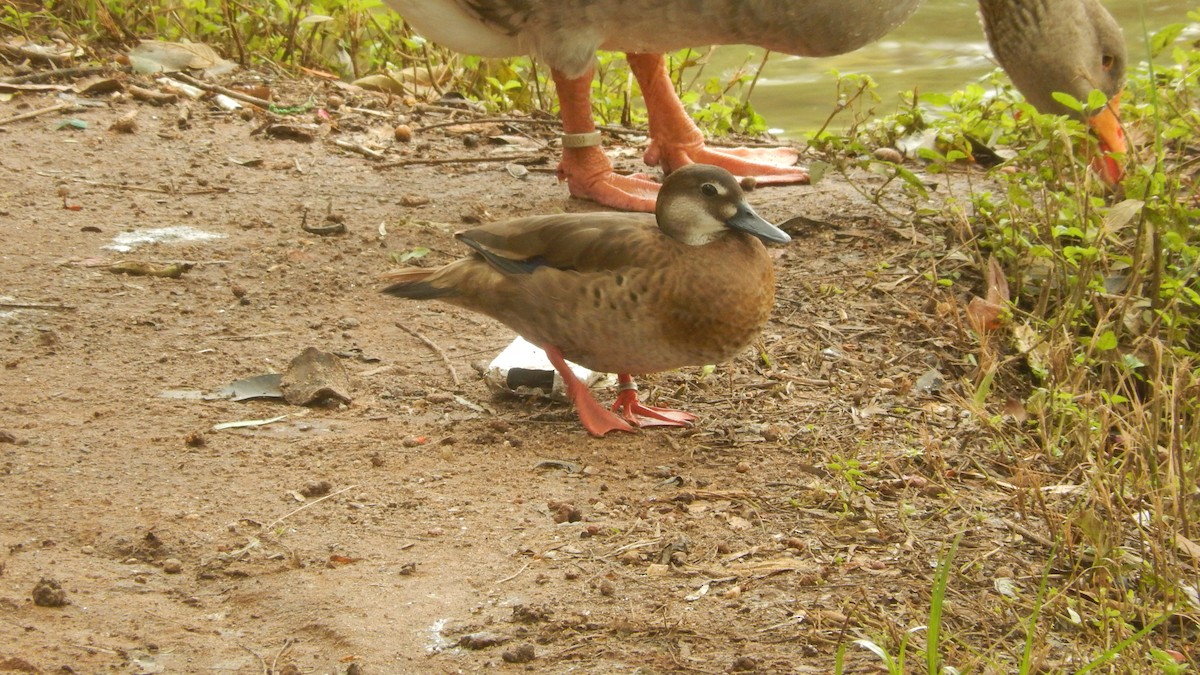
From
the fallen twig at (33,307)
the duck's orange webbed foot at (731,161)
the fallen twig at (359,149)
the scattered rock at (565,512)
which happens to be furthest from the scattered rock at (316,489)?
the fallen twig at (359,149)

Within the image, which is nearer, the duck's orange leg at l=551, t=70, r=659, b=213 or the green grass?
the duck's orange leg at l=551, t=70, r=659, b=213

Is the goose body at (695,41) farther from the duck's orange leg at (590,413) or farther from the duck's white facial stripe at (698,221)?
the duck's orange leg at (590,413)

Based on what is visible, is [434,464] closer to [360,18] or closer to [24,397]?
[24,397]

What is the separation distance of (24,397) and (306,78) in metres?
3.66

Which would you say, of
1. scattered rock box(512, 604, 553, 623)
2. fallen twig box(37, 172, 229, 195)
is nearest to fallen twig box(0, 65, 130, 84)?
fallen twig box(37, 172, 229, 195)

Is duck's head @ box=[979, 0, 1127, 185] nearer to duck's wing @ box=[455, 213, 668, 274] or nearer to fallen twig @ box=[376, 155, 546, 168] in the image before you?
fallen twig @ box=[376, 155, 546, 168]

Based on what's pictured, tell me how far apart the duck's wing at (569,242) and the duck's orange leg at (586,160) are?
4.85 feet

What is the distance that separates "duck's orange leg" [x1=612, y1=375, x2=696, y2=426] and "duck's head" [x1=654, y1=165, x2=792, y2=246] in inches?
17.4

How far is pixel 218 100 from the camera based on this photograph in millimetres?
6418

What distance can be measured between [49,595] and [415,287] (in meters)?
1.49

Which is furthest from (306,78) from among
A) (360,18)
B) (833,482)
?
(833,482)

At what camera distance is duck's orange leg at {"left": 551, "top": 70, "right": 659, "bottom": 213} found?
5.31 meters

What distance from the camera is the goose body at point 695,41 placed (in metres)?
4.93

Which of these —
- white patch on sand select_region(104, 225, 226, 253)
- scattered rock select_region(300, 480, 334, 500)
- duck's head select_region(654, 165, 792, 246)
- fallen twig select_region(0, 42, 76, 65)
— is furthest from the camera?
fallen twig select_region(0, 42, 76, 65)
